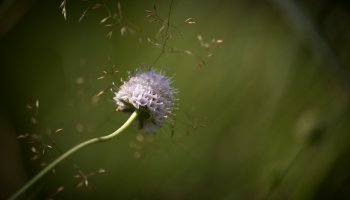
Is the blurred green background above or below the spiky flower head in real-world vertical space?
above

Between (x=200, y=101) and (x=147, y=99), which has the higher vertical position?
(x=200, y=101)

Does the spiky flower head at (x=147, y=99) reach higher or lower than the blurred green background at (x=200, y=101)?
lower

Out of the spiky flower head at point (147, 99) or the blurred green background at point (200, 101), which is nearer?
the spiky flower head at point (147, 99)

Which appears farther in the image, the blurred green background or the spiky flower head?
the blurred green background

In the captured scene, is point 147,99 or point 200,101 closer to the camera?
point 147,99
